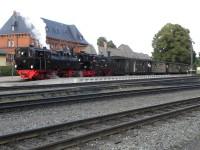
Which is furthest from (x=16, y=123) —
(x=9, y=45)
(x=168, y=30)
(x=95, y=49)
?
(x=168, y=30)

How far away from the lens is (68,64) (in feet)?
139

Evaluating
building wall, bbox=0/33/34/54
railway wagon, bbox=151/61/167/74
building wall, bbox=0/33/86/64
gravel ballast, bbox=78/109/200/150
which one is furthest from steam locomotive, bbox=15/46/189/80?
building wall, bbox=0/33/34/54

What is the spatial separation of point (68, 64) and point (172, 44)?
57.5m

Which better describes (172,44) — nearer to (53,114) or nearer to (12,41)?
(12,41)

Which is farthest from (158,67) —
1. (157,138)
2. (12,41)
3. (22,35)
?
(157,138)

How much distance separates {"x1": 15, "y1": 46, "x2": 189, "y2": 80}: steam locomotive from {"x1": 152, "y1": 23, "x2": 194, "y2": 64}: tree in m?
31.8

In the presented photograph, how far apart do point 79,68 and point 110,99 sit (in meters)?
25.0

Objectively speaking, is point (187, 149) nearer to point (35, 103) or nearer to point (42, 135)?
point (42, 135)

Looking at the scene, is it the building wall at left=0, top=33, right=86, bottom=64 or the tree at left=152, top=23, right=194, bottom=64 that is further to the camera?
the tree at left=152, top=23, right=194, bottom=64

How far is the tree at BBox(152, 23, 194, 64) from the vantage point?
93.7 meters

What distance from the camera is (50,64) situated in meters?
38.7

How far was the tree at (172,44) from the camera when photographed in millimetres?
93688

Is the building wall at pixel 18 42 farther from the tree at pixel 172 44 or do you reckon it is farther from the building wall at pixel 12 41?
the tree at pixel 172 44

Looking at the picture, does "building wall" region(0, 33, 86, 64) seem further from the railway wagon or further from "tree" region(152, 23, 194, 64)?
the railway wagon
